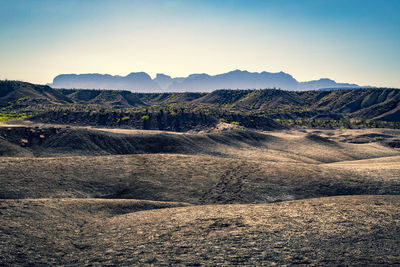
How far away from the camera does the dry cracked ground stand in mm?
9398

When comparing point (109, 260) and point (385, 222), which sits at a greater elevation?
point (385, 222)

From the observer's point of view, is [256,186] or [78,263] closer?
[78,263]

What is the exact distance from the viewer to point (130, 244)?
10367 millimetres

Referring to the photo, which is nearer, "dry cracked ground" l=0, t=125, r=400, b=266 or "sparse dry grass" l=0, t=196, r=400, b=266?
"sparse dry grass" l=0, t=196, r=400, b=266

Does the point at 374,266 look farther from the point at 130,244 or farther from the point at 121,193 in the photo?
the point at 121,193

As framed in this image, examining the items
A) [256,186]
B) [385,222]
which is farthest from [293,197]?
[385,222]

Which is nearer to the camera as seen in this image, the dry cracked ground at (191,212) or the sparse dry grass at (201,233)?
the sparse dry grass at (201,233)

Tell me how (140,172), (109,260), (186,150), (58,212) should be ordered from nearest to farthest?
(109,260) → (58,212) → (140,172) → (186,150)

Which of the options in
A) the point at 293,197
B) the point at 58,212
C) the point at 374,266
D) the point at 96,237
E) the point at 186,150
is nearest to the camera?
the point at 374,266

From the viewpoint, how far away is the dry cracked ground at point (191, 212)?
9398mm

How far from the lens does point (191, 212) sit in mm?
13656

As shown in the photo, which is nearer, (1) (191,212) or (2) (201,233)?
(2) (201,233)

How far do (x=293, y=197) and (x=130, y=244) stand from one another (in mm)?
10930

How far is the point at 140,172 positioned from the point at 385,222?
1536cm
